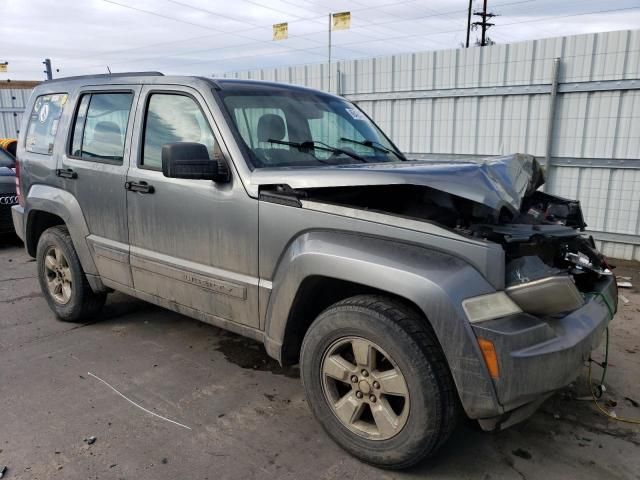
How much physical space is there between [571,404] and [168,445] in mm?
2496

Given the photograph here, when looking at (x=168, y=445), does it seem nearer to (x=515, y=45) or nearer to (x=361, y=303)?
(x=361, y=303)

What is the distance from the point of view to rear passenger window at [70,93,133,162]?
150 inches

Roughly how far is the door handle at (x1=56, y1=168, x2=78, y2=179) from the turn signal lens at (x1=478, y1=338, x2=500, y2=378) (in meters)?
3.38

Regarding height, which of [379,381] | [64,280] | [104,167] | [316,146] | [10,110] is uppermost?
[10,110]

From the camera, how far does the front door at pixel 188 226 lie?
10.0 feet

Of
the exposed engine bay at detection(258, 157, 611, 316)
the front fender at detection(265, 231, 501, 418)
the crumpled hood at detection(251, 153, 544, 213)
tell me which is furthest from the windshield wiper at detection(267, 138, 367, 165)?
the front fender at detection(265, 231, 501, 418)

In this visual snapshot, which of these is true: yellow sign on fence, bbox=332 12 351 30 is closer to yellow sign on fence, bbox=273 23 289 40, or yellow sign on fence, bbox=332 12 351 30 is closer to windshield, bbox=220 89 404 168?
yellow sign on fence, bbox=273 23 289 40

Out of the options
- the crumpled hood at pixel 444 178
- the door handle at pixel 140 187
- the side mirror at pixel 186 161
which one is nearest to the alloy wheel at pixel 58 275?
the door handle at pixel 140 187

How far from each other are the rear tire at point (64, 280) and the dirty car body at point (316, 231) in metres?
0.21

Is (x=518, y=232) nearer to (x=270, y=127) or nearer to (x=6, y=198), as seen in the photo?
(x=270, y=127)

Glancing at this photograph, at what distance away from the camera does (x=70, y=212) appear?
4.17 meters

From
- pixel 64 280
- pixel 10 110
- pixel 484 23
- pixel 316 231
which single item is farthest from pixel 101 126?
pixel 484 23

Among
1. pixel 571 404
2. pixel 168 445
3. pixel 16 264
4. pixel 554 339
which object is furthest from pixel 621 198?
pixel 16 264

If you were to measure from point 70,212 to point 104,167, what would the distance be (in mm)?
620
